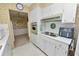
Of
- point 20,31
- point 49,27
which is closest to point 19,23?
point 20,31

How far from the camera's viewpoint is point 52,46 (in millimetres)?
1078

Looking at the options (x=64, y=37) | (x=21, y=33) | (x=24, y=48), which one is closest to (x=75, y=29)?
(x=64, y=37)

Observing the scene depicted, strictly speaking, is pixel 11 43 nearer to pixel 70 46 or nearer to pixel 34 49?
pixel 34 49

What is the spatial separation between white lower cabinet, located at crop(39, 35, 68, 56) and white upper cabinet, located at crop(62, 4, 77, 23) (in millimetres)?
323

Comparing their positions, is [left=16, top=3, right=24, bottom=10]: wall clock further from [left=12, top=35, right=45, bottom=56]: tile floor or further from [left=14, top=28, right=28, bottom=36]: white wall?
[left=12, top=35, right=45, bottom=56]: tile floor

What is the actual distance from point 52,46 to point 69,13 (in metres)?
0.56

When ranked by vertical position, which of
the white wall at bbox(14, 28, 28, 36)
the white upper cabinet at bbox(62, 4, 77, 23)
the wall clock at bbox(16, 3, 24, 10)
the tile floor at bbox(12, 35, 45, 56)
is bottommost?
the tile floor at bbox(12, 35, 45, 56)

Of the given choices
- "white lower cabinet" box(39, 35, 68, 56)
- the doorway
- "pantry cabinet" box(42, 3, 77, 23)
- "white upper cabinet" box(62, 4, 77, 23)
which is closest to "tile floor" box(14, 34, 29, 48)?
the doorway

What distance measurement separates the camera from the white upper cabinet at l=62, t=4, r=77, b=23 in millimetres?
785

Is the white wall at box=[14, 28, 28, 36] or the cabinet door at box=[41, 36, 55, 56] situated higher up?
the white wall at box=[14, 28, 28, 36]

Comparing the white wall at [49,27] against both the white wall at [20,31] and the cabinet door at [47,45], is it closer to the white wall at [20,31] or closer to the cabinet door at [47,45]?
the cabinet door at [47,45]

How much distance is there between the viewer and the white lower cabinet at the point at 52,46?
35.9 inches

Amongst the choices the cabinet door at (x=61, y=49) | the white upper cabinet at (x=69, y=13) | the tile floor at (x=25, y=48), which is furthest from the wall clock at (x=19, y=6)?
the cabinet door at (x=61, y=49)

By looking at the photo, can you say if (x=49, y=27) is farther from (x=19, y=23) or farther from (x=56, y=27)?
(x=19, y=23)
